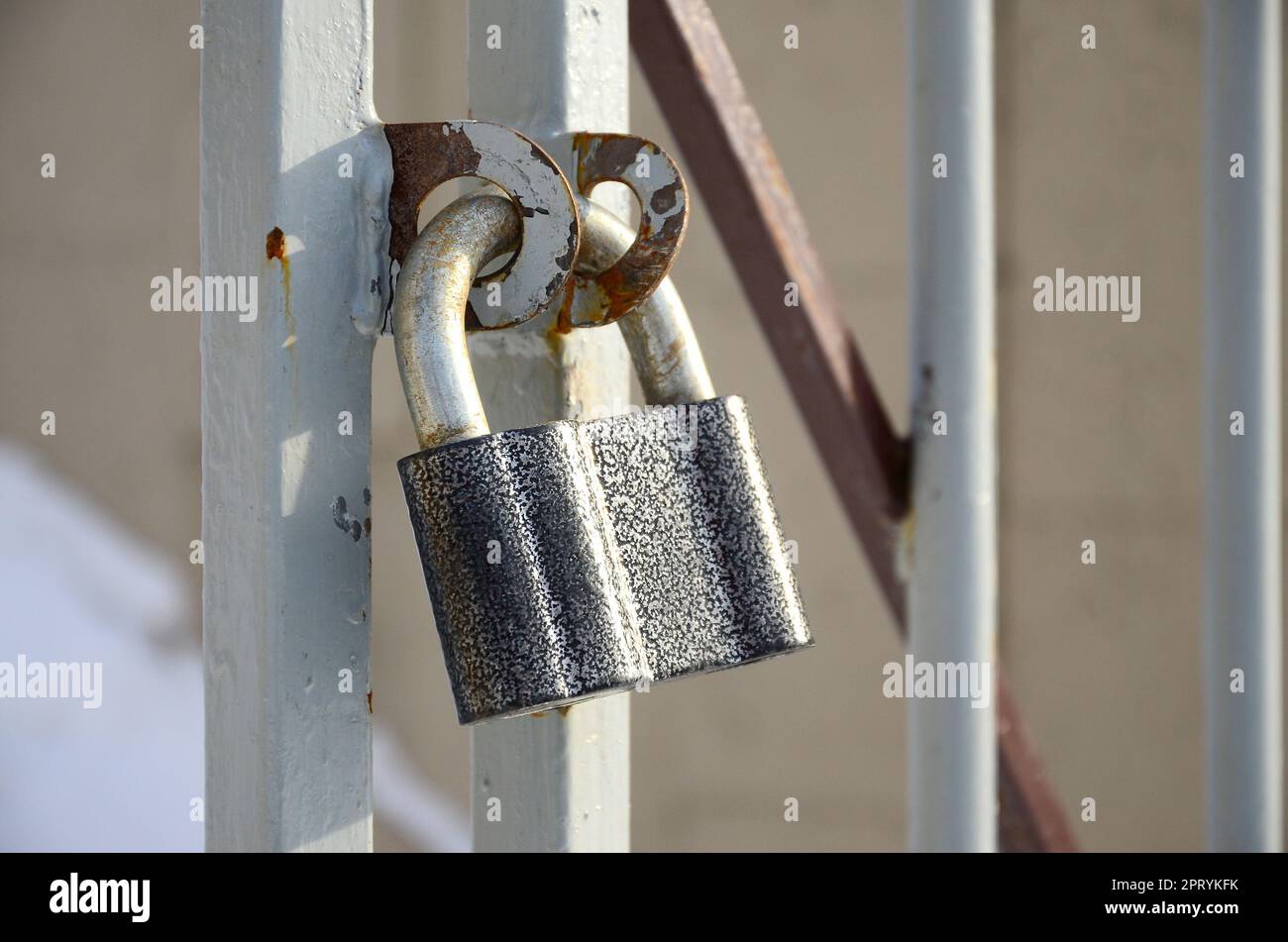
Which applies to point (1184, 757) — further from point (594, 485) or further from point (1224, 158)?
point (594, 485)

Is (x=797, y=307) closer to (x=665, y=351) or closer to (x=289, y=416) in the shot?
(x=665, y=351)

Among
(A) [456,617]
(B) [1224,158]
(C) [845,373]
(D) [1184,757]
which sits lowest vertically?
(D) [1184,757]

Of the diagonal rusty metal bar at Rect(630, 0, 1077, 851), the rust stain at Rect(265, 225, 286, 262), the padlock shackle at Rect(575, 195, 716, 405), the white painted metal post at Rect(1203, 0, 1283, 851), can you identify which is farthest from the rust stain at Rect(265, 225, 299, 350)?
the white painted metal post at Rect(1203, 0, 1283, 851)

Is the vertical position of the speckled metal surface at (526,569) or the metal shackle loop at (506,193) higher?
the metal shackle loop at (506,193)

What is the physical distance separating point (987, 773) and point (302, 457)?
559 millimetres

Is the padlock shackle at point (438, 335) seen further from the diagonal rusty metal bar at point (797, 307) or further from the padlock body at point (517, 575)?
the diagonal rusty metal bar at point (797, 307)

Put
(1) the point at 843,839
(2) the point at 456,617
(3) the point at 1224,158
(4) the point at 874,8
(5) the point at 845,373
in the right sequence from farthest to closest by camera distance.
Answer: (1) the point at 843,839 → (4) the point at 874,8 → (3) the point at 1224,158 → (5) the point at 845,373 → (2) the point at 456,617

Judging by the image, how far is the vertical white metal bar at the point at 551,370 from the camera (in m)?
0.41

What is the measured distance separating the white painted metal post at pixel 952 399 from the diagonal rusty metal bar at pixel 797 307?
29mm

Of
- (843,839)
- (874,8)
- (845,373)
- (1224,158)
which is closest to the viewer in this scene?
(845,373)

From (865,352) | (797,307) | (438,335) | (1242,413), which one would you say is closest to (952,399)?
(797,307)

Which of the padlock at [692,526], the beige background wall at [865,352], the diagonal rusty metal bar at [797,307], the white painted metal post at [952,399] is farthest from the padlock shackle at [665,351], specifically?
the beige background wall at [865,352]

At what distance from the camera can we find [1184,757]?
2.38m
